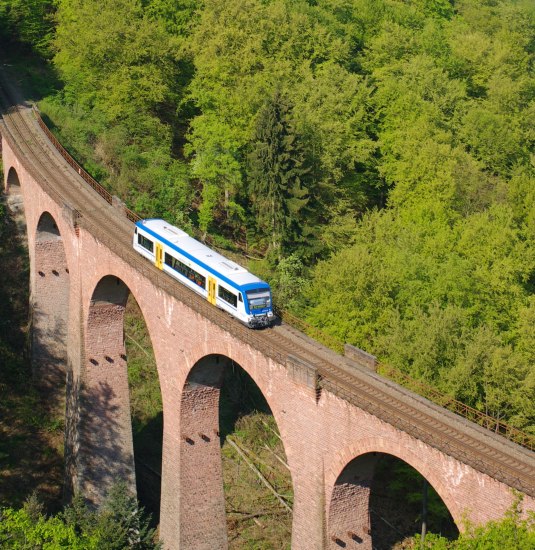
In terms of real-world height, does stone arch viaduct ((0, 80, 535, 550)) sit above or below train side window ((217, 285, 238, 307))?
below

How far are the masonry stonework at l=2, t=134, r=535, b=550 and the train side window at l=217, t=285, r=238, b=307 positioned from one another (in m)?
1.49

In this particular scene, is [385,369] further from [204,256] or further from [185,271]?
[185,271]

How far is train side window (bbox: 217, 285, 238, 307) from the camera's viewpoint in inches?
1604

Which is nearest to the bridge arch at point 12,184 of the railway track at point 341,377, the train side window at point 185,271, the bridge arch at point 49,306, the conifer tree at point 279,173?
the railway track at point 341,377

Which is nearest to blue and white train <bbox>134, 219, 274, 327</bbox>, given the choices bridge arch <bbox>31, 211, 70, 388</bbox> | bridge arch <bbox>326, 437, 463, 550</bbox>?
bridge arch <bbox>326, 437, 463, 550</bbox>

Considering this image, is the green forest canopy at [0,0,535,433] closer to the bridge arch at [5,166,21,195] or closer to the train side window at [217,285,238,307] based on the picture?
the bridge arch at [5,166,21,195]

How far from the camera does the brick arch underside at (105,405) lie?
50125mm

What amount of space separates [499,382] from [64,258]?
27576 mm

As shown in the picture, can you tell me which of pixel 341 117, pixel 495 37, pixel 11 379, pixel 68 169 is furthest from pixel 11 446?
pixel 495 37

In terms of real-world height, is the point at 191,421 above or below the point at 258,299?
below

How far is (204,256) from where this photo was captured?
A: 1725 inches

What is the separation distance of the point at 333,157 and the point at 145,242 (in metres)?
24.5

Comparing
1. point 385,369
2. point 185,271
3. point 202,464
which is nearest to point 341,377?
point 385,369

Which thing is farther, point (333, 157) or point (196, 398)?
point (333, 157)
